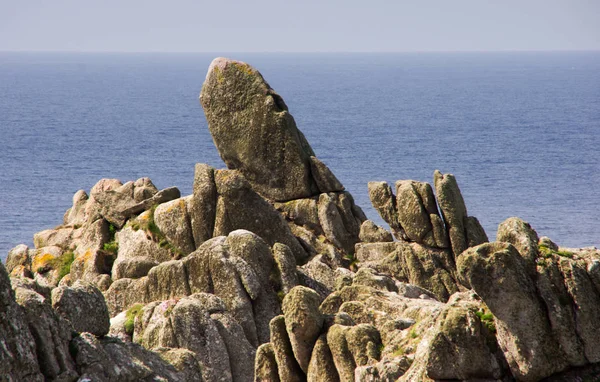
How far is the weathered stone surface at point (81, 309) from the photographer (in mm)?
24797

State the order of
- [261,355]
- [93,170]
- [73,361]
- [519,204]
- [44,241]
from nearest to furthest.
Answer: [73,361] → [261,355] → [44,241] → [519,204] → [93,170]

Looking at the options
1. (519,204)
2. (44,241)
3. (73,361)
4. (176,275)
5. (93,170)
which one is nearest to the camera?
(73,361)

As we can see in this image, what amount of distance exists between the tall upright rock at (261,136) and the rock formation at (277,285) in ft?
0.28

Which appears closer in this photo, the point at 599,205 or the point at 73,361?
the point at 73,361

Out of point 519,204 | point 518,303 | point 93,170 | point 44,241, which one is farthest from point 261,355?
point 93,170

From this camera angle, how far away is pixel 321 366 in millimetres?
29141

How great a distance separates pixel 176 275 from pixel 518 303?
1949cm

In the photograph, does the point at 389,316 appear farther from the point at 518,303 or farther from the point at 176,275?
the point at 176,275

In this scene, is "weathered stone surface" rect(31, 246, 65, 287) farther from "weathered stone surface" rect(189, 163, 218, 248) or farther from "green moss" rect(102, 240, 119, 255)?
"weathered stone surface" rect(189, 163, 218, 248)

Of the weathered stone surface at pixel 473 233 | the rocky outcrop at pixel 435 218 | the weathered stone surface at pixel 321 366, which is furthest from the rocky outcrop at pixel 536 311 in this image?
the weathered stone surface at pixel 473 233

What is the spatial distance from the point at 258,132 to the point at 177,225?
10070mm

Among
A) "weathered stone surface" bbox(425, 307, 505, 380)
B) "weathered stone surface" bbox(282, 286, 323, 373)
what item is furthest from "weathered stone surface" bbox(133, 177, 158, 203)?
"weathered stone surface" bbox(425, 307, 505, 380)

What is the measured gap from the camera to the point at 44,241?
183 ft

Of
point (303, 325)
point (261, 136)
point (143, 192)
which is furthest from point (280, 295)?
point (261, 136)
